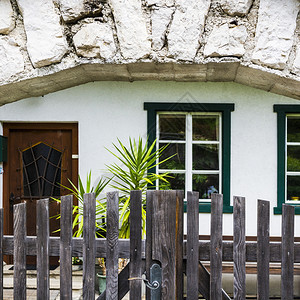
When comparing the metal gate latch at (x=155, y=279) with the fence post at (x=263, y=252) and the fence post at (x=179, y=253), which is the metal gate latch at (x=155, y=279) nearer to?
the fence post at (x=179, y=253)

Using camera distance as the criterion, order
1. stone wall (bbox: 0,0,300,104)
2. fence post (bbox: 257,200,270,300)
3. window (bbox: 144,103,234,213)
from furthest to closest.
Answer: window (bbox: 144,103,234,213) → stone wall (bbox: 0,0,300,104) → fence post (bbox: 257,200,270,300)

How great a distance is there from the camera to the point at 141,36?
2.00 m

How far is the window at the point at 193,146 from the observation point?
4.90 meters

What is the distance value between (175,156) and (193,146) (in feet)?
0.98

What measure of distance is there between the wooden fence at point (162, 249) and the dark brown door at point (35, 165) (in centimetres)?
330

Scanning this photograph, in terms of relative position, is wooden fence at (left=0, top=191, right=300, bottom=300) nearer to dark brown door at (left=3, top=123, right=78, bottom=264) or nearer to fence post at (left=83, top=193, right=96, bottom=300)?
fence post at (left=83, top=193, right=96, bottom=300)

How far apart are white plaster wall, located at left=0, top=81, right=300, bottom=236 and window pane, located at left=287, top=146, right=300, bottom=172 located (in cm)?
31

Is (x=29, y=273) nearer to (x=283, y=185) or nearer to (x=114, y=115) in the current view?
(x=114, y=115)

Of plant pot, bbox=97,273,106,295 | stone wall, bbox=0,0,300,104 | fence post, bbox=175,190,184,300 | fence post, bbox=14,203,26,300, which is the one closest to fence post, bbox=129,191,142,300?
fence post, bbox=175,190,184,300

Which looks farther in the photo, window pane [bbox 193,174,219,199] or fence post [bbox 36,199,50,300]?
window pane [bbox 193,174,219,199]

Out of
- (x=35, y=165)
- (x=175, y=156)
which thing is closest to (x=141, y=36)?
(x=175, y=156)

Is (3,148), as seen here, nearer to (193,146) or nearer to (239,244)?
(193,146)

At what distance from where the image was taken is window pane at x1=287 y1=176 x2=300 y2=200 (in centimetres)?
497

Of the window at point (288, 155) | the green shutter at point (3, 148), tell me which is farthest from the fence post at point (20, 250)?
the window at point (288, 155)
